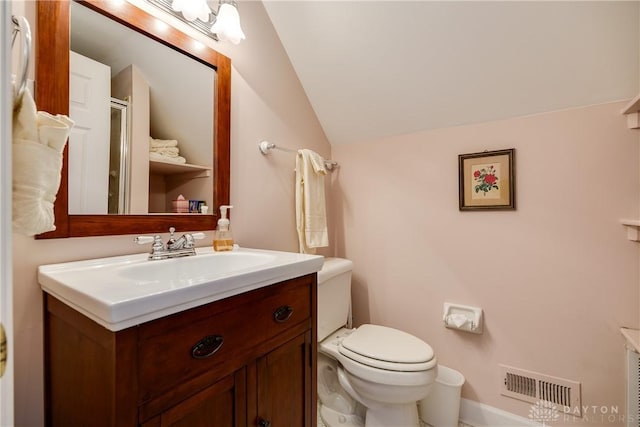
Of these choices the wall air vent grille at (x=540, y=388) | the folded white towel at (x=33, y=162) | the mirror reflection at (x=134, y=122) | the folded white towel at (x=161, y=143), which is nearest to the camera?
the folded white towel at (x=33, y=162)

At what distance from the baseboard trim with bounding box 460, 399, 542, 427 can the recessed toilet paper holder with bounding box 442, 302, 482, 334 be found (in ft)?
1.28

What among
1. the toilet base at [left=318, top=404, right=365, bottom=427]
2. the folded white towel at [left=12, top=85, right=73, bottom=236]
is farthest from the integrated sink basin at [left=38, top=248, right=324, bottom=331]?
the toilet base at [left=318, top=404, right=365, bottom=427]

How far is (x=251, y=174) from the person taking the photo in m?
1.37

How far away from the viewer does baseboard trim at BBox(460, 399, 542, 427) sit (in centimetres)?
138

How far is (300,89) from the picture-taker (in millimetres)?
1721

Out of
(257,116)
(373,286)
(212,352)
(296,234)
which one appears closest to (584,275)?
(373,286)

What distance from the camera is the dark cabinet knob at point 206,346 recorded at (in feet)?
2.05

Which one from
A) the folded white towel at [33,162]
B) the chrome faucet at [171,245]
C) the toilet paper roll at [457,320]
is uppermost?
the folded white towel at [33,162]

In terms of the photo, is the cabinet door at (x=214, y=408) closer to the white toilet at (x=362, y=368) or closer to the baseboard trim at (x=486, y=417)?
the white toilet at (x=362, y=368)

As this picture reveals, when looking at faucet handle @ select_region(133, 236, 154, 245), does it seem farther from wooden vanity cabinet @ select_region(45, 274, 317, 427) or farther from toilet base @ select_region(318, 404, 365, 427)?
toilet base @ select_region(318, 404, 365, 427)

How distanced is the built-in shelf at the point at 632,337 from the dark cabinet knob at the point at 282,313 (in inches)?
51.2

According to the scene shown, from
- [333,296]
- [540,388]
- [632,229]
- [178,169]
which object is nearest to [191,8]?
[178,169]

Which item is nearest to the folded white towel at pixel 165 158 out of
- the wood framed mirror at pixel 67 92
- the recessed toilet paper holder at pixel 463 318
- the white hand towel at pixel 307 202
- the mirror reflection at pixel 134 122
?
the mirror reflection at pixel 134 122

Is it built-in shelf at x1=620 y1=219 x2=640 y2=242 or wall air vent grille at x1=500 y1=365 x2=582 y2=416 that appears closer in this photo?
built-in shelf at x1=620 y1=219 x2=640 y2=242
